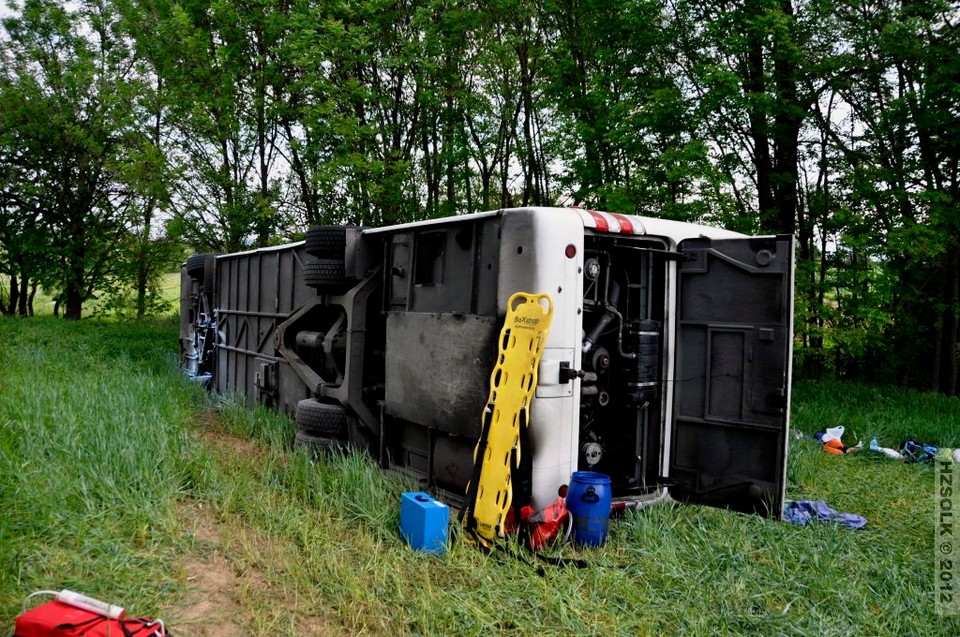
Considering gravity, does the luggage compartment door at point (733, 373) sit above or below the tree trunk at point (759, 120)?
below

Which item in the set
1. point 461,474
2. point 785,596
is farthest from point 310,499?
point 785,596

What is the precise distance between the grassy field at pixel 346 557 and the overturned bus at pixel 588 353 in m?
0.45

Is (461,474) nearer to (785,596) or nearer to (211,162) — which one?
(785,596)

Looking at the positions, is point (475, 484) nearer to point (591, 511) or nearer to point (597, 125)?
point (591, 511)

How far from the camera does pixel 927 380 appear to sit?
1197cm

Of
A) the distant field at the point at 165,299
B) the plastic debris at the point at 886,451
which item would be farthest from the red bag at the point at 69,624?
the distant field at the point at 165,299

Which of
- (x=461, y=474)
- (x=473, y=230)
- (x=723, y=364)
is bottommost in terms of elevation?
(x=461, y=474)

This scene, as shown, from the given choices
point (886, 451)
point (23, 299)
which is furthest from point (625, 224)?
point (23, 299)

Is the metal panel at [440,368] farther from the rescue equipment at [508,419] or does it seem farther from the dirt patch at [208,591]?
the dirt patch at [208,591]

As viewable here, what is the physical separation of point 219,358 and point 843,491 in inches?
328

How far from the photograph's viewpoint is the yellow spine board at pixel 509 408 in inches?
160

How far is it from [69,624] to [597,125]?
10.8 meters

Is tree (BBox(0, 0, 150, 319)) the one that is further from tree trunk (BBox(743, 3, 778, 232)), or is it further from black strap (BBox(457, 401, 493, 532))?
black strap (BBox(457, 401, 493, 532))

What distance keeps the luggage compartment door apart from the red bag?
378 centimetres
